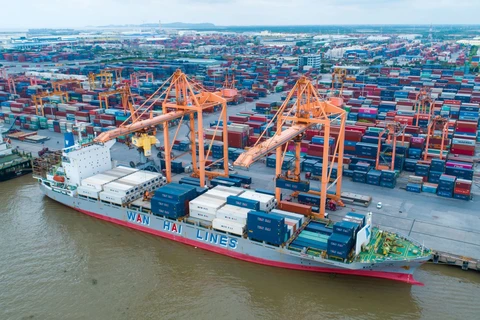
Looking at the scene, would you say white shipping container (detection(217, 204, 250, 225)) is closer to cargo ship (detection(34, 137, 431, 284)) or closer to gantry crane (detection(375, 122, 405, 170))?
cargo ship (detection(34, 137, 431, 284))

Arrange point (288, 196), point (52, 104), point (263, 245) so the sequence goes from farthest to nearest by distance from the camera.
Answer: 1. point (52, 104)
2. point (288, 196)
3. point (263, 245)

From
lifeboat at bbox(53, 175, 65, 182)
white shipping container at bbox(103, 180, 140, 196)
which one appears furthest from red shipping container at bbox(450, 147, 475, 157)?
lifeboat at bbox(53, 175, 65, 182)

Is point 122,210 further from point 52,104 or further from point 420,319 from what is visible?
point 52,104

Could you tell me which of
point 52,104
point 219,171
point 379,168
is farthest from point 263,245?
point 52,104

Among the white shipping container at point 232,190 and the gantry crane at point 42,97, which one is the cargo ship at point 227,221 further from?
the gantry crane at point 42,97

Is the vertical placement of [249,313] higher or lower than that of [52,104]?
lower

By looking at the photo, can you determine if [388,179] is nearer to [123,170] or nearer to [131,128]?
[131,128]

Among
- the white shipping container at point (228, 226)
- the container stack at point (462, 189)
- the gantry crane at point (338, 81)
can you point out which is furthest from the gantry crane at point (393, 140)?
the gantry crane at point (338, 81)
